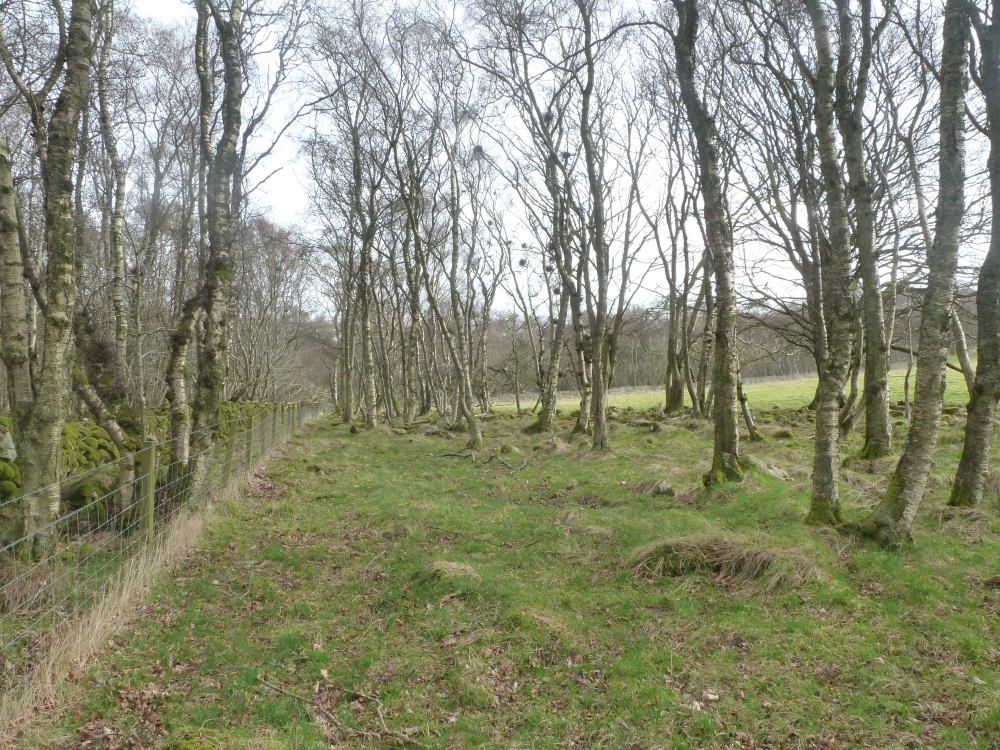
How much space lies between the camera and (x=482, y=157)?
20125 millimetres

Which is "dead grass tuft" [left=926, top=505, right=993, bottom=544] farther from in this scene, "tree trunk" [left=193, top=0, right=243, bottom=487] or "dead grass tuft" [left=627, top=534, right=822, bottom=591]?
"tree trunk" [left=193, top=0, right=243, bottom=487]

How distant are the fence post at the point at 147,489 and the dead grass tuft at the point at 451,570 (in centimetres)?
294

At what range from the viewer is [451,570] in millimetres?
6027

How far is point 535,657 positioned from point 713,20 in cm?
1257

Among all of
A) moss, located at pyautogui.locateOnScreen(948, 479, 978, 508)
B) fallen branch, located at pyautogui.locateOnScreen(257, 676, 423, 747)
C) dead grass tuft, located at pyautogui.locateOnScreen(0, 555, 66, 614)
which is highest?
moss, located at pyautogui.locateOnScreen(948, 479, 978, 508)

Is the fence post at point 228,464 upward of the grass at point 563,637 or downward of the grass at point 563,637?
upward

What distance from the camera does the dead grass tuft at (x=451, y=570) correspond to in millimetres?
5945

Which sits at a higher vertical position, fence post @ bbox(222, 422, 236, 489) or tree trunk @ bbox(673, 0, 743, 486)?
tree trunk @ bbox(673, 0, 743, 486)

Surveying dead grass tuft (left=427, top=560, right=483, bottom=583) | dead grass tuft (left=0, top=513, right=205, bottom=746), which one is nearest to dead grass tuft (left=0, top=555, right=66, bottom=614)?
dead grass tuft (left=0, top=513, right=205, bottom=746)

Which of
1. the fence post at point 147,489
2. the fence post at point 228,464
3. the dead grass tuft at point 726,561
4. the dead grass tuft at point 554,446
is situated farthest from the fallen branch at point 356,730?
the dead grass tuft at point 554,446

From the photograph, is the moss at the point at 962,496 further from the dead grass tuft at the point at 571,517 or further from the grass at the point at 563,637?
the dead grass tuft at the point at 571,517

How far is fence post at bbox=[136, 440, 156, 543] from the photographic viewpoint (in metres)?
6.20

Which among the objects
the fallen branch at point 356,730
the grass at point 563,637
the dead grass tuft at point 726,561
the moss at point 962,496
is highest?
the moss at point 962,496

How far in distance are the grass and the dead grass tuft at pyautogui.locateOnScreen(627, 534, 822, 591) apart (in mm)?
19
